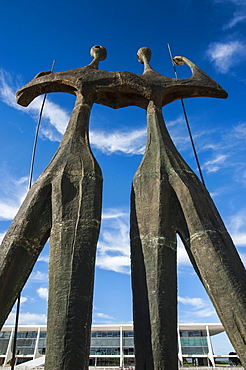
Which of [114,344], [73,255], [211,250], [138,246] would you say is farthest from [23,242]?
[114,344]

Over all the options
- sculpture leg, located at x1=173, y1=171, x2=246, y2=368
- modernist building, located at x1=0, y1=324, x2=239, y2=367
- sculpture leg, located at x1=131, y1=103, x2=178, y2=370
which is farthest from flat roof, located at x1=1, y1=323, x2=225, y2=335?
sculpture leg, located at x1=173, y1=171, x2=246, y2=368

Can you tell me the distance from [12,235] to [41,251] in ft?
1.87

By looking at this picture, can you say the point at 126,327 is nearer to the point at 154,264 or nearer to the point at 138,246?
the point at 138,246

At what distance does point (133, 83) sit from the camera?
700 centimetres

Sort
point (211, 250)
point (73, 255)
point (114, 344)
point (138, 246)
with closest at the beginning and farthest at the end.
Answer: point (73, 255)
point (211, 250)
point (138, 246)
point (114, 344)

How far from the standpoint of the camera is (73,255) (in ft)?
15.2

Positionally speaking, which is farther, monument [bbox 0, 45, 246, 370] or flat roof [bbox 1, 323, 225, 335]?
flat roof [bbox 1, 323, 225, 335]

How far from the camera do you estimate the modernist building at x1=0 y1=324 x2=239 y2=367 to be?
35500 mm

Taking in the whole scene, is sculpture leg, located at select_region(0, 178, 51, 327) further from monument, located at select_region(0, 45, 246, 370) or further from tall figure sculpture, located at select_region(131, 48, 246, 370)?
tall figure sculpture, located at select_region(131, 48, 246, 370)

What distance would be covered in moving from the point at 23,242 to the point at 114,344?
3597 cm

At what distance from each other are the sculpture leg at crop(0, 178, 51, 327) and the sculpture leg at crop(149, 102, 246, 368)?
223cm

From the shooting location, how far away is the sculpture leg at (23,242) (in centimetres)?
470

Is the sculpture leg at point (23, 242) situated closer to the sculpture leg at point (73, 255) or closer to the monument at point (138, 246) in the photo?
the monument at point (138, 246)

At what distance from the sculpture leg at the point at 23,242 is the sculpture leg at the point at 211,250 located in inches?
87.8
